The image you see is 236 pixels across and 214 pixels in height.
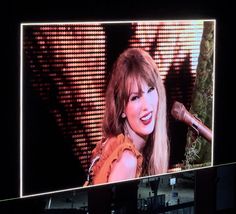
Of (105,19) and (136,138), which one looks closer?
(105,19)

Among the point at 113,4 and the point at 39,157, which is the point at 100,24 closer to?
the point at 113,4

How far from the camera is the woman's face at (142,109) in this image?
3670 millimetres

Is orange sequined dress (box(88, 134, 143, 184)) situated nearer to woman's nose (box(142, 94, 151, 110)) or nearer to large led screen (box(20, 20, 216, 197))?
large led screen (box(20, 20, 216, 197))

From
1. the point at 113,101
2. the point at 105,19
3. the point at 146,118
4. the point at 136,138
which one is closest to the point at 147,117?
the point at 146,118

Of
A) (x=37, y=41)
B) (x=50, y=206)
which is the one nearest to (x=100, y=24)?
(x=37, y=41)

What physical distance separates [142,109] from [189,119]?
0.34 m

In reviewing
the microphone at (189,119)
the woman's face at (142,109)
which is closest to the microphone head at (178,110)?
the microphone at (189,119)

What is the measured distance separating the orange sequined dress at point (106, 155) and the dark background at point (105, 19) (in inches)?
15.7

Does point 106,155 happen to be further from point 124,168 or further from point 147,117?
point 147,117

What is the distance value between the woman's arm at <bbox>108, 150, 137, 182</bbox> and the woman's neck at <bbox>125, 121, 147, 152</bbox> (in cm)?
6

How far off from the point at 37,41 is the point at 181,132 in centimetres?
105

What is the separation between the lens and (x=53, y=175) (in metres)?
3.43

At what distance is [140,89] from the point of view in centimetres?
369

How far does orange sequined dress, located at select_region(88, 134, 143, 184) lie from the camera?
3.58 meters
